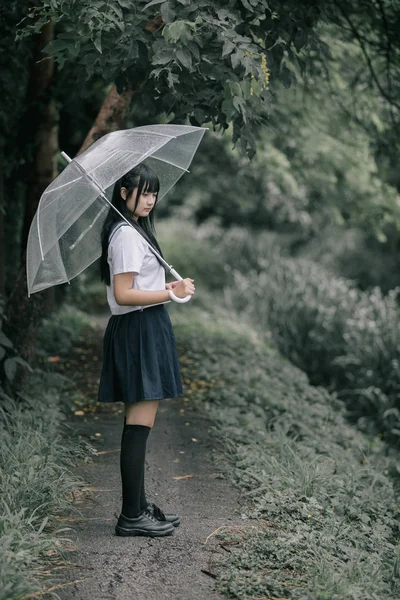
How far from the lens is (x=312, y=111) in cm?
826

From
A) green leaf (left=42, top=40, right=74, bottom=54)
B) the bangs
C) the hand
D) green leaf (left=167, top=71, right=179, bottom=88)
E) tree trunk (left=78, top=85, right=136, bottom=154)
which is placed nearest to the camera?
the hand

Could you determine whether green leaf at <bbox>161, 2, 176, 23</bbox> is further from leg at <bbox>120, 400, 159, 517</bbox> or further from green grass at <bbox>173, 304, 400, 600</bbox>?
green grass at <bbox>173, 304, 400, 600</bbox>

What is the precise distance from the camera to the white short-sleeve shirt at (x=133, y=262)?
10.6 feet

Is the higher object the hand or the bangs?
the bangs

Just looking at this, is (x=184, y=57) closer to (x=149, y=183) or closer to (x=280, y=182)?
(x=149, y=183)

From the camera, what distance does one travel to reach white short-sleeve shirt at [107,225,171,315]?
10.6 feet

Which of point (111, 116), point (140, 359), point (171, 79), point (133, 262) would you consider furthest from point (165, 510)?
point (111, 116)

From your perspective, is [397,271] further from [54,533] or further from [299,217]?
[54,533]

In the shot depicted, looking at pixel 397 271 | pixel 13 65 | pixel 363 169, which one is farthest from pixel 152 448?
pixel 397 271

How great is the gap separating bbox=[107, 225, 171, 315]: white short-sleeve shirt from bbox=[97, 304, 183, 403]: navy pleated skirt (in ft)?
0.27

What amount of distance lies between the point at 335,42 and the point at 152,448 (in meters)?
4.33

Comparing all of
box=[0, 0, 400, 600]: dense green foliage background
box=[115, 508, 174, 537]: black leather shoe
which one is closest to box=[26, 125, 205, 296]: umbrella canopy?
box=[0, 0, 400, 600]: dense green foliage background

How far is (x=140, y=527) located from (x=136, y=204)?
162 centimetres

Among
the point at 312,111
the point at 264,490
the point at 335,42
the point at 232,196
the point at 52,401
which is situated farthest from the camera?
the point at 232,196
